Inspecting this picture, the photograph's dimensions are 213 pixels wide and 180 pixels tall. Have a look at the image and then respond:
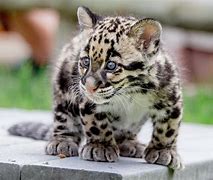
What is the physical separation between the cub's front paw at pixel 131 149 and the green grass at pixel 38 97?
10.2ft

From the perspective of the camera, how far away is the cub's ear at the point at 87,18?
5797mm

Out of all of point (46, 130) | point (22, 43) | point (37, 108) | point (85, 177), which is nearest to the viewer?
point (85, 177)

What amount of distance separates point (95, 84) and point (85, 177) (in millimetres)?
494

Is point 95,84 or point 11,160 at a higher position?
point 95,84

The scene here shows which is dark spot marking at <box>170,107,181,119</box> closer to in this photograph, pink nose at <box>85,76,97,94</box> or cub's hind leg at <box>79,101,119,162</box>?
cub's hind leg at <box>79,101,119,162</box>

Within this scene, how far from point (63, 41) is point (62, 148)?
6251 millimetres

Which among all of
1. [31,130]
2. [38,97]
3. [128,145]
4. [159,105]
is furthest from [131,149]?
A: [38,97]

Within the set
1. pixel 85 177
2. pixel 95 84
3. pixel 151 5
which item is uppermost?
pixel 151 5

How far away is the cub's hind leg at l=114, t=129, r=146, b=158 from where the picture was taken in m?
6.12

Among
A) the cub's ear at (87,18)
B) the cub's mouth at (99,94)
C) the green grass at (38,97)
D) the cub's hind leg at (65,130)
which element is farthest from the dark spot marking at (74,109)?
the green grass at (38,97)

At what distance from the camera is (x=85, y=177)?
→ 5371mm

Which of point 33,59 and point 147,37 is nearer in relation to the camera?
point 147,37

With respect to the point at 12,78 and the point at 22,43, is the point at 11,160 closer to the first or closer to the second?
the point at 12,78

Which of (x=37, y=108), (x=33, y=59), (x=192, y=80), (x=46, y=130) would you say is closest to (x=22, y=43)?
(x=33, y=59)
